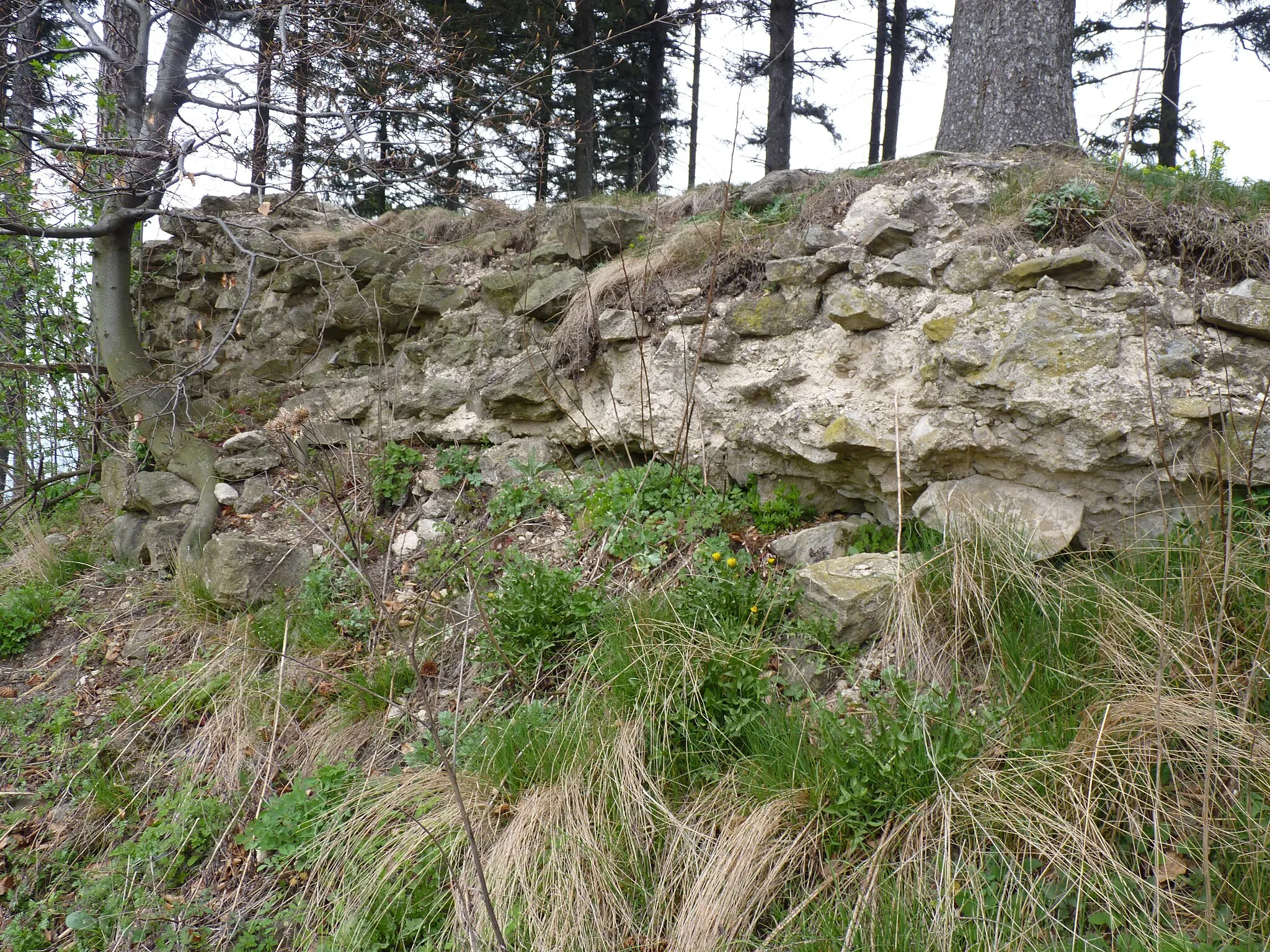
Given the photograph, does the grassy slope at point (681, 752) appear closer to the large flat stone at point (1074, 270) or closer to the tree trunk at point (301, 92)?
the large flat stone at point (1074, 270)

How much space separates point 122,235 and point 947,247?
5.69 metres

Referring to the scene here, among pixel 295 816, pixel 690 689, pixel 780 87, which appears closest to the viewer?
pixel 690 689

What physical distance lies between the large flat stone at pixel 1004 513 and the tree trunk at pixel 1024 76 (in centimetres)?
277

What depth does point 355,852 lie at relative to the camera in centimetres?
261

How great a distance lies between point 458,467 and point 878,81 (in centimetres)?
1197

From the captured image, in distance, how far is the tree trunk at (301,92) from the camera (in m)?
4.93

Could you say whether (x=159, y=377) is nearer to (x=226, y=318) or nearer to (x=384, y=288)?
(x=226, y=318)

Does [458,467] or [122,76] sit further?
[122,76]

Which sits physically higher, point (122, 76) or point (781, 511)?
point (122, 76)

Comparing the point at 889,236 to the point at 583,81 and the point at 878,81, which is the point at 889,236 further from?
the point at 878,81

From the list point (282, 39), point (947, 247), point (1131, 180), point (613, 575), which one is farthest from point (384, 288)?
point (1131, 180)

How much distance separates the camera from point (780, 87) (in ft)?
31.1

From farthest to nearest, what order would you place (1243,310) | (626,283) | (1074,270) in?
(626,283) → (1074,270) → (1243,310)

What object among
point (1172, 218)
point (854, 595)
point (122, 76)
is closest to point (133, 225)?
point (122, 76)
